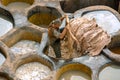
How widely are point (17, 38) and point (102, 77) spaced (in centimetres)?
356

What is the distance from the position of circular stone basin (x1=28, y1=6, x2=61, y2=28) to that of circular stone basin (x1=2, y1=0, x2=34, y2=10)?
2.49ft

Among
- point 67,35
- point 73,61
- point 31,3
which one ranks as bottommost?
point 73,61

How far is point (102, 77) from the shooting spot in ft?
32.0

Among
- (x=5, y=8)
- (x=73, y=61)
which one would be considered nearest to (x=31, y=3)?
(x=5, y=8)

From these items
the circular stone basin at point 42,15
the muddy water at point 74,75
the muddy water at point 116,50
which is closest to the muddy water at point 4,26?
the circular stone basin at point 42,15

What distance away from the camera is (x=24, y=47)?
36.0ft

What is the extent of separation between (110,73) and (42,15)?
4.00 m

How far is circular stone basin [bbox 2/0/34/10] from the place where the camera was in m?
12.9

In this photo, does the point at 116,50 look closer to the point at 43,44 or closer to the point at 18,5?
the point at 43,44

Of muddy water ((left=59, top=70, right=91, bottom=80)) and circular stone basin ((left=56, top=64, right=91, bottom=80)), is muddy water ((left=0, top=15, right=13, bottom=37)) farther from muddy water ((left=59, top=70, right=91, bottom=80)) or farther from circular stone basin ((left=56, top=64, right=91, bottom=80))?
muddy water ((left=59, top=70, right=91, bottom=80))

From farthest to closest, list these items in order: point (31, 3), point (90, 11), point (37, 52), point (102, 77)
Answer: point (31, 3)
point (90, 11)
point (37, 52)
point (102, 77)

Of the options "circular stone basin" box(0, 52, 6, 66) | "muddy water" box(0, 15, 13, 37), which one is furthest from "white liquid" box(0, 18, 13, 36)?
"circular stone basin" box(0, 52, 6, 66)

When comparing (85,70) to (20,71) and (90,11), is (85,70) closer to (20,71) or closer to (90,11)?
(20,71)

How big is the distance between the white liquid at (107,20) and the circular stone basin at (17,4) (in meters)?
2.73
